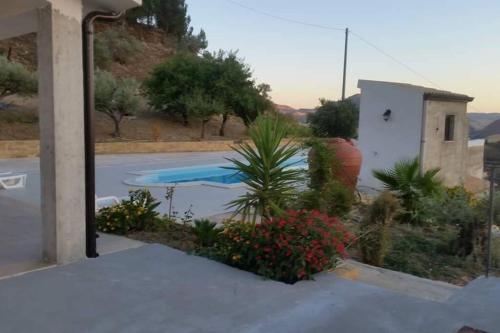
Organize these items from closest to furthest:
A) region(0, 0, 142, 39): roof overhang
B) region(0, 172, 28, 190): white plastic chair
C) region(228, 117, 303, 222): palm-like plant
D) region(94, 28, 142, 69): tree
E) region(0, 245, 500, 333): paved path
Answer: region(0, 245, 500, 333): paved path → region(0, 0, 142, 39): roof overhang → region(228, 117, 303, 222): palm-like plant → region(0, 172, 28, 190): white plastic chair → region(94, 28, 142, 69): tree

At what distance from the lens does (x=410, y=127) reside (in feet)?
45.9

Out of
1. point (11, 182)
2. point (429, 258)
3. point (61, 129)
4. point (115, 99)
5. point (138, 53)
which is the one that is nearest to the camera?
point (61, 129)

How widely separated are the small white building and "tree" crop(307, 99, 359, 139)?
12.2 m

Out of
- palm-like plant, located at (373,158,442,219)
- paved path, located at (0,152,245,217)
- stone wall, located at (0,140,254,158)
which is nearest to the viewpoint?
palm-like plant, located at (373,158,442,219)

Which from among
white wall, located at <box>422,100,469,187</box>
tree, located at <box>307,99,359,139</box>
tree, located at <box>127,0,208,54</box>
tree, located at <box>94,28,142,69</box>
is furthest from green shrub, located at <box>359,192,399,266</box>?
tree, located at <box>127,0,208,54</box>

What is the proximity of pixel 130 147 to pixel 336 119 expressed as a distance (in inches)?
518

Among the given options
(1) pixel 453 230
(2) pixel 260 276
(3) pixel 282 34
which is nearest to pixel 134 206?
(2) pixel 260 276

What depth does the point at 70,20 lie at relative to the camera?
467 centimetres

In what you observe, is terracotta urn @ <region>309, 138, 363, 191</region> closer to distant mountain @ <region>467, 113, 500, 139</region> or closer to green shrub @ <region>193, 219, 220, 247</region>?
green shrub @ <region>193, 219, 220, 247</region>

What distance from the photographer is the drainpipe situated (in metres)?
4.91

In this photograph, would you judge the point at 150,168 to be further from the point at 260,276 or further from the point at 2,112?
the point at 260,276

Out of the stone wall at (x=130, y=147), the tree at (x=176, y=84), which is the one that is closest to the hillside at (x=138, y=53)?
the tree at (x=176, y=84)

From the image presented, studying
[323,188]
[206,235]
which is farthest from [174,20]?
[206,235]

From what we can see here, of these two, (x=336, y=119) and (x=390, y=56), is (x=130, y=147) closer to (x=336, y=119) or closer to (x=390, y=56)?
(x=336, y=119)
